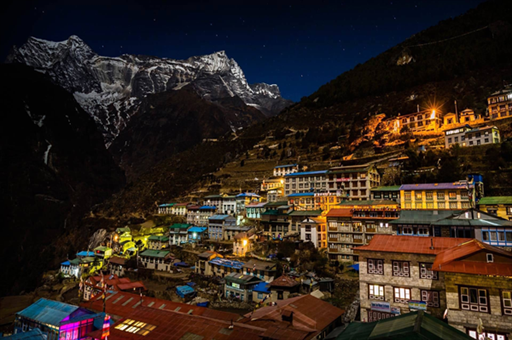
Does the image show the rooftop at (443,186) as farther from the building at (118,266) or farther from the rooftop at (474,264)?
the building at (118,266)

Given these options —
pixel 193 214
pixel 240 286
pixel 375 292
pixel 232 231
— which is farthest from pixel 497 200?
pixel 193 214

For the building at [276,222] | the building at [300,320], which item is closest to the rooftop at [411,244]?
the building at [300,320]

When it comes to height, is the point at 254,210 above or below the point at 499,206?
below

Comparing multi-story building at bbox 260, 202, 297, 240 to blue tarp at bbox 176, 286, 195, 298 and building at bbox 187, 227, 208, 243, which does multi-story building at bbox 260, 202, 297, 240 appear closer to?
building at bbox 187, 227, 208, 243

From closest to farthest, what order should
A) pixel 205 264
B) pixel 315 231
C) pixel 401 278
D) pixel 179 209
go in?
pixel 401 278, pixel 315 231, pixel 205 264, pixel 179 209

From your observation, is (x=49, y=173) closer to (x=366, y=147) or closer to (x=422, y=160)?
(x=366, y=147)

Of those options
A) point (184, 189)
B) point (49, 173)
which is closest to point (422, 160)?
point (184, 189)

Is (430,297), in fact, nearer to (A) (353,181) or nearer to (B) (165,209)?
(A) (353,181)
